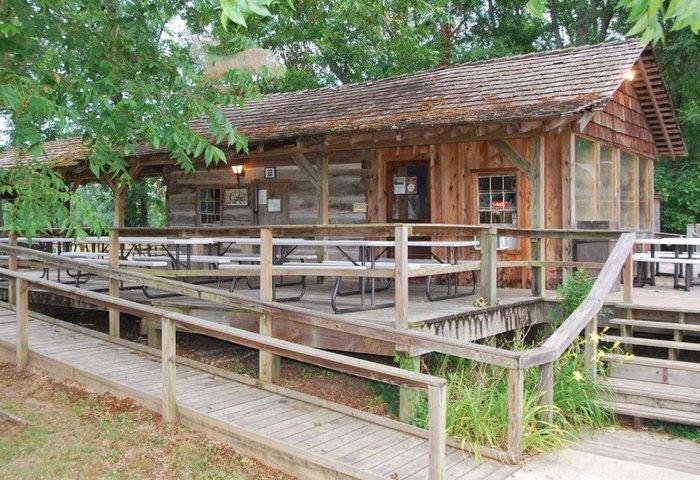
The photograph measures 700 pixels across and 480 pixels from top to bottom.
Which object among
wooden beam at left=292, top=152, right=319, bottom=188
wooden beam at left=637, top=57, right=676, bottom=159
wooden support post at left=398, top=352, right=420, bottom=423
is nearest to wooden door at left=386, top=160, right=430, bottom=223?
wooden beam at left=292, top=152, right=319, bottom=188

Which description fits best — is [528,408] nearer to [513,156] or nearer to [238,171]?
[513,156]

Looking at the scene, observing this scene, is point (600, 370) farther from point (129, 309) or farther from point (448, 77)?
point (448, 77)

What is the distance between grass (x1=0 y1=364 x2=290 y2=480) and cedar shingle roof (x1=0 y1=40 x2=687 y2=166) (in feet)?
16.3

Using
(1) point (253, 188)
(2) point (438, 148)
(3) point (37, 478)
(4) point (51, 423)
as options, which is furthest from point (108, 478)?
(1) point (253, 188)

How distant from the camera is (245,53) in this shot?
710 cm

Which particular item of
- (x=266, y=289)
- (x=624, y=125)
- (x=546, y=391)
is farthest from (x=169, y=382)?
(x=624, y=125)

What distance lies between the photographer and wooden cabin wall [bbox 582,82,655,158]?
9766mm

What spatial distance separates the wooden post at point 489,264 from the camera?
643 cm

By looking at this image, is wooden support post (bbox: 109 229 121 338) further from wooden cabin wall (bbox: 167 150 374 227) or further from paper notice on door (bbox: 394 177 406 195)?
paper notice on door (bbox: 394 177 406 195)

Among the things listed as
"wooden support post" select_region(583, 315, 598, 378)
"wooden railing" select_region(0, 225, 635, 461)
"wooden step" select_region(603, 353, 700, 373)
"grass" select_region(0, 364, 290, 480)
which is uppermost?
"wooden railing" select_region(0, 225, 635, 461)

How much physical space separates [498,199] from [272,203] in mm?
4197

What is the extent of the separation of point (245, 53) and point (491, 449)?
5.06 meters

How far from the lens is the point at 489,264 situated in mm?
6512

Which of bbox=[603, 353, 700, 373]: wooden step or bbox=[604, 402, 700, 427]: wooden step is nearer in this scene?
bbox=[604, 402, 700, 427]: wooden step
